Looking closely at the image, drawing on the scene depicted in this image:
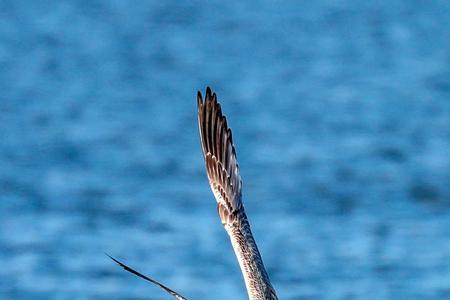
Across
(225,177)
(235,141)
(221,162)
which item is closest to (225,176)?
(225,177)

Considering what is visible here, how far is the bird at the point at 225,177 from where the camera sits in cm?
1066

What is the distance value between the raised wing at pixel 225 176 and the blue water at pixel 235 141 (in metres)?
7.06

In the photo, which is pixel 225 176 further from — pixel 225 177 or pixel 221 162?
pixel 221 162

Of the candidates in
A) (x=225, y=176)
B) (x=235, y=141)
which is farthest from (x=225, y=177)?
(x=235, y=141)

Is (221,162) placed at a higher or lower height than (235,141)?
lower

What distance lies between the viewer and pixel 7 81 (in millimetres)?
29453

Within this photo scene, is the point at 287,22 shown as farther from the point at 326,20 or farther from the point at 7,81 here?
the point at 7,81

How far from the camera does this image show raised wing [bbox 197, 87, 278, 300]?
35.2ft

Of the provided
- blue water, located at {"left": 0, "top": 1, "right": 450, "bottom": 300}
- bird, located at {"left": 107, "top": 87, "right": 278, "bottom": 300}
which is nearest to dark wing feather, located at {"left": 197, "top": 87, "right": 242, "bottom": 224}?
bird, located at {"left": 107, "top": 87, "right": 278, "bottom": 300}

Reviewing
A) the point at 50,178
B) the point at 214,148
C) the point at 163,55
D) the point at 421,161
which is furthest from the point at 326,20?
the point at 214,148

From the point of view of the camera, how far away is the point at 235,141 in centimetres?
2459

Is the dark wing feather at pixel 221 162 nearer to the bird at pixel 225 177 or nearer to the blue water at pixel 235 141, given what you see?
the bird at pixel 225 177

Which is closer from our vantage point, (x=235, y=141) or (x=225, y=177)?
(x=225, y=177)

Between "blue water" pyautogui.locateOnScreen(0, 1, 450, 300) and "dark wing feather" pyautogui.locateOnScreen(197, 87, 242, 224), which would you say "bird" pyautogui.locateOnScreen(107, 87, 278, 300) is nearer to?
"dark wing feather" pyautogui.locateOnScreen(197, 87, 242, 224)
